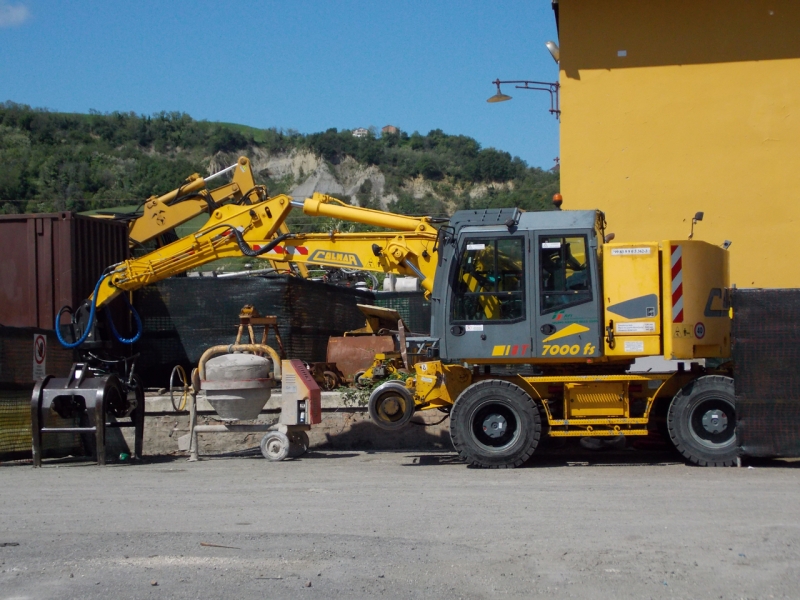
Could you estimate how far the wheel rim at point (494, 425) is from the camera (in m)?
10.5

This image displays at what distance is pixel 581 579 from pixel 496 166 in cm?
9036

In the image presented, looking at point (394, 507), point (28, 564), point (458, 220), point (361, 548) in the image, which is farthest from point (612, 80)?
point (28, 564)

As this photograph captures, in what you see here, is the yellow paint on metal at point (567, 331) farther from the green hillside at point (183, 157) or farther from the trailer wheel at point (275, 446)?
the green hillside at point (183, 157)

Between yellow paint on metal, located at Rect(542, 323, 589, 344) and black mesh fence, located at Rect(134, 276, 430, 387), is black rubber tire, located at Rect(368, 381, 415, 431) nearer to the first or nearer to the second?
yellow paint on metal, located at Rect(542, 323, 589, 344)

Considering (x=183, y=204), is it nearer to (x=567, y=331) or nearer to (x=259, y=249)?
(x=259, y=249)

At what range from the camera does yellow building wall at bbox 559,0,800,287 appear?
15469mm

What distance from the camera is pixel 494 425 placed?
34.6 ft

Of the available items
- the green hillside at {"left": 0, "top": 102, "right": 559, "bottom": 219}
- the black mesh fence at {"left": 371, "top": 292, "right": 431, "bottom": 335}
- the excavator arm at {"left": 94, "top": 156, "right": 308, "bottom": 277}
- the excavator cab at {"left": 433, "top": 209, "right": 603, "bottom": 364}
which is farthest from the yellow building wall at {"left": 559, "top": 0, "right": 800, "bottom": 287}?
the green hillside at {"left": 0, "top": 102, "right": 559, "bottom": 219}

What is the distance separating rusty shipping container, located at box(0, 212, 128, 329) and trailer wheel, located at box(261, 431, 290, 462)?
418 cm

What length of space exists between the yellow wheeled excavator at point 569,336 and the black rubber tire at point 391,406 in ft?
0.88

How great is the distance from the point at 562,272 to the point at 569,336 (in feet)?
2.44

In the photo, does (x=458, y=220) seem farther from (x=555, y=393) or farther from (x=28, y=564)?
(x=28, y=564)

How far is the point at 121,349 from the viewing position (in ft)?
48.1

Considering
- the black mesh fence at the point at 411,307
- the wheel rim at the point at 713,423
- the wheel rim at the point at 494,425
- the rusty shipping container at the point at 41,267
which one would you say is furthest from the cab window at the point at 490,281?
the black mesh fence at the point at 411,307
